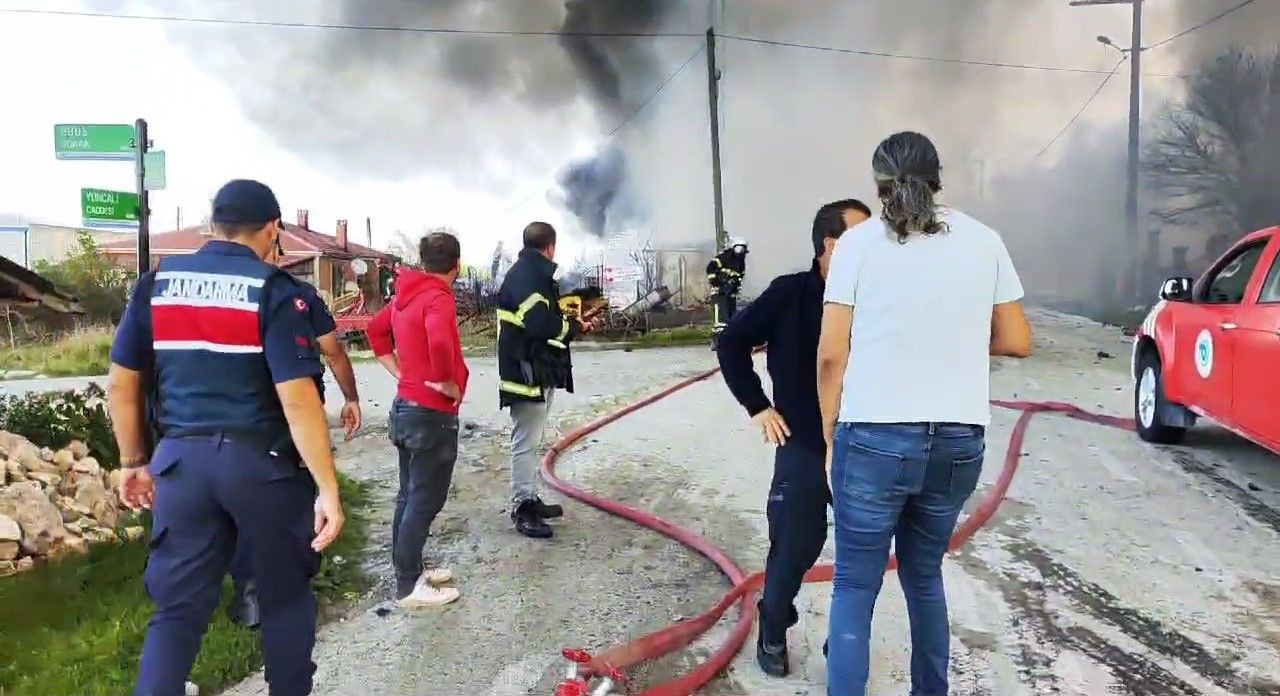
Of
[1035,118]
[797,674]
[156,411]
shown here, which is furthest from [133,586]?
[1035,118]

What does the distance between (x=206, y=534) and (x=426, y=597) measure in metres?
1.42

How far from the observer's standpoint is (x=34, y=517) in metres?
3.88

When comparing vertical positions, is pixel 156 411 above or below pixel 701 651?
above

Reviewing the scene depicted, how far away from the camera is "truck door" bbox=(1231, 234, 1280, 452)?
433 centimetres

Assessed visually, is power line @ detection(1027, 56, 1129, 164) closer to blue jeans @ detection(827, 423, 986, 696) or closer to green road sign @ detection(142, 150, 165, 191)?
green road sign @ detection(142, 150, 165, 191)

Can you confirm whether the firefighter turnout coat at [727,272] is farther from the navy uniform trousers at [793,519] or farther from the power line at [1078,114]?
the power line at [1078,114]

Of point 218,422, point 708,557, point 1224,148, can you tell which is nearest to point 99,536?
point 218,422

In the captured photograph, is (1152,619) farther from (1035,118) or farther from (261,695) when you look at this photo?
(1035,118)

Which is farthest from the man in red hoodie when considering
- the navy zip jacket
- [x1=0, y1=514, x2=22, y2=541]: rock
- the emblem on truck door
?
the emblem on truck door

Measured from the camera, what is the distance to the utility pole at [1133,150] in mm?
18844

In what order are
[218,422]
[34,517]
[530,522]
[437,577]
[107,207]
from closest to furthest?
[218,422]
[437,577]
[34,517]
[530,522]
[107,207]

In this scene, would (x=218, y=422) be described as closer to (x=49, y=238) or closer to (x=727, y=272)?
(x=727, y=272)

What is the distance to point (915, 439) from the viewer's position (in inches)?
84.7

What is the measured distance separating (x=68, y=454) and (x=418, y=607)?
8.17ft
